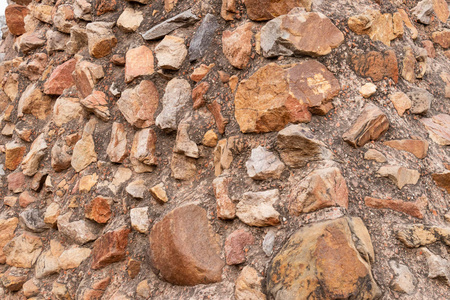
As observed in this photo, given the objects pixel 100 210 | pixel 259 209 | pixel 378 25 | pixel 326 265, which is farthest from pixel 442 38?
pixel 100 210

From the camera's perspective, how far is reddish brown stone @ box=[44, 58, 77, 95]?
3307 mm

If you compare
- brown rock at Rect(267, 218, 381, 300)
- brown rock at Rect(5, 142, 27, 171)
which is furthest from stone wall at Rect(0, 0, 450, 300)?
brown rock at Rect(5, 142, 27, 171)

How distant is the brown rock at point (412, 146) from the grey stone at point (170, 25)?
144cm

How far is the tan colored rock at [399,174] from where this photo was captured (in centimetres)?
182

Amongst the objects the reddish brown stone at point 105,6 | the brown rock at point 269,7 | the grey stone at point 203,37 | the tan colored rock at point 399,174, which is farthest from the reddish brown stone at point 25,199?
the tan colored rock at point 399,174

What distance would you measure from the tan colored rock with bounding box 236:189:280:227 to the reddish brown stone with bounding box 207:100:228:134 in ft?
1.54

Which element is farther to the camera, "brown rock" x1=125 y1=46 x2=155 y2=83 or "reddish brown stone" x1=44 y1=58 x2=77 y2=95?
"reddish brown stone" x1=44 y1=58 x2=77 y2=95

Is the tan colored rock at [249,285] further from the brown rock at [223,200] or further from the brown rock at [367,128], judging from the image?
the brown rock at [367,128]

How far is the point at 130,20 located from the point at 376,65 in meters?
1.74

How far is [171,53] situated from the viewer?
8.58 feet

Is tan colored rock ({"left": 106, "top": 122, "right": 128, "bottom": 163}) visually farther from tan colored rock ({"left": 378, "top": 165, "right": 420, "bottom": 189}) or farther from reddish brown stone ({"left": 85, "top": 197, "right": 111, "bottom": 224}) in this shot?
tan colored rock ({"left": 378, "top": 165, "right": 420, "bottom": 189})

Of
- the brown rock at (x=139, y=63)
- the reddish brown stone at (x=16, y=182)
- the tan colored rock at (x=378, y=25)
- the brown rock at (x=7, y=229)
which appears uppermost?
the tan colored rock at (x=378, y=25)

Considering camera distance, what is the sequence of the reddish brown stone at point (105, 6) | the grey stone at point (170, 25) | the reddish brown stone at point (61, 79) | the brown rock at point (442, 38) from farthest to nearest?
1. the reddish brown stone at point (61, 79)
2. the reddish brown stone at point (105, 6)
3. the brown rock at point (442, 38)
4. the grey stone at point (170, 25)

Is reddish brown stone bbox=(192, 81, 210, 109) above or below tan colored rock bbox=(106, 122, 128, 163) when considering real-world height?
above
